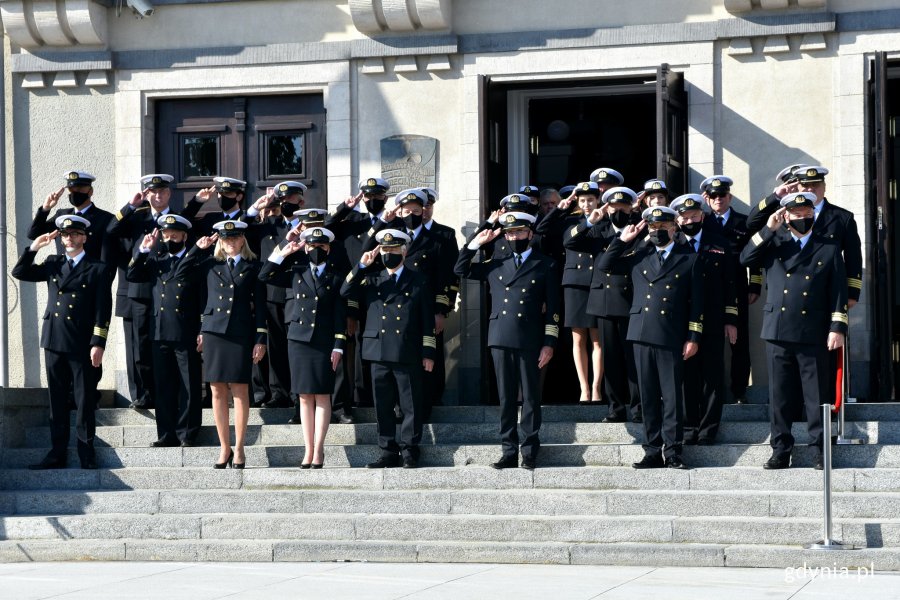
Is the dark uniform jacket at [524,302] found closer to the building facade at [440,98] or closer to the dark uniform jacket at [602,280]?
the dark uniform jacket at [602,280]

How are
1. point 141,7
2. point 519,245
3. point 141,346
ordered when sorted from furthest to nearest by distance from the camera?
point 141,7, point 141,346, point 519,245

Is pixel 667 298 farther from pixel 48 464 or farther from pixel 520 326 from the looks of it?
pixel 48 464

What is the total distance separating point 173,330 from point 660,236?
162 inches

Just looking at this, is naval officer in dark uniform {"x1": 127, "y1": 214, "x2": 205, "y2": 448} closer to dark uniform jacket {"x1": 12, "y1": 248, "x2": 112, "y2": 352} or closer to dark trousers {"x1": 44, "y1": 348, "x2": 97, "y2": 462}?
dark uniform jacket {"x1": 12, "y1": 248, "x2": 112, "y2": 352}

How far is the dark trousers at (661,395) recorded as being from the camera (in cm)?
1186

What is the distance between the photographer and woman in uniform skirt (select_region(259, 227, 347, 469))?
12.6 meters

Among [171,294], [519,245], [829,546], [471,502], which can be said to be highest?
[519,245]

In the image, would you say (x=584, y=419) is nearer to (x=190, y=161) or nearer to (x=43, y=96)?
(x=190, y=161)

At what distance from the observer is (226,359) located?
12773 millimetres

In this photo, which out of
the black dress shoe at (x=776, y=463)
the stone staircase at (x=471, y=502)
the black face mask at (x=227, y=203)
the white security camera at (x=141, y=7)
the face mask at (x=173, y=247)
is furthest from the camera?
the white security camera at (x=141, y=7)

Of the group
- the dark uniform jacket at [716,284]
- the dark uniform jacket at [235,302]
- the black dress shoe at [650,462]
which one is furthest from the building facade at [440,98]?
the black dress shoe at [650,462]

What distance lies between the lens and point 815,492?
440 inches

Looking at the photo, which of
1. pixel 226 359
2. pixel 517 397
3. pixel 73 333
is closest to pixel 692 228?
pixel 517 397

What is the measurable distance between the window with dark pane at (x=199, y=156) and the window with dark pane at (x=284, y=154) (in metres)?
0.56
